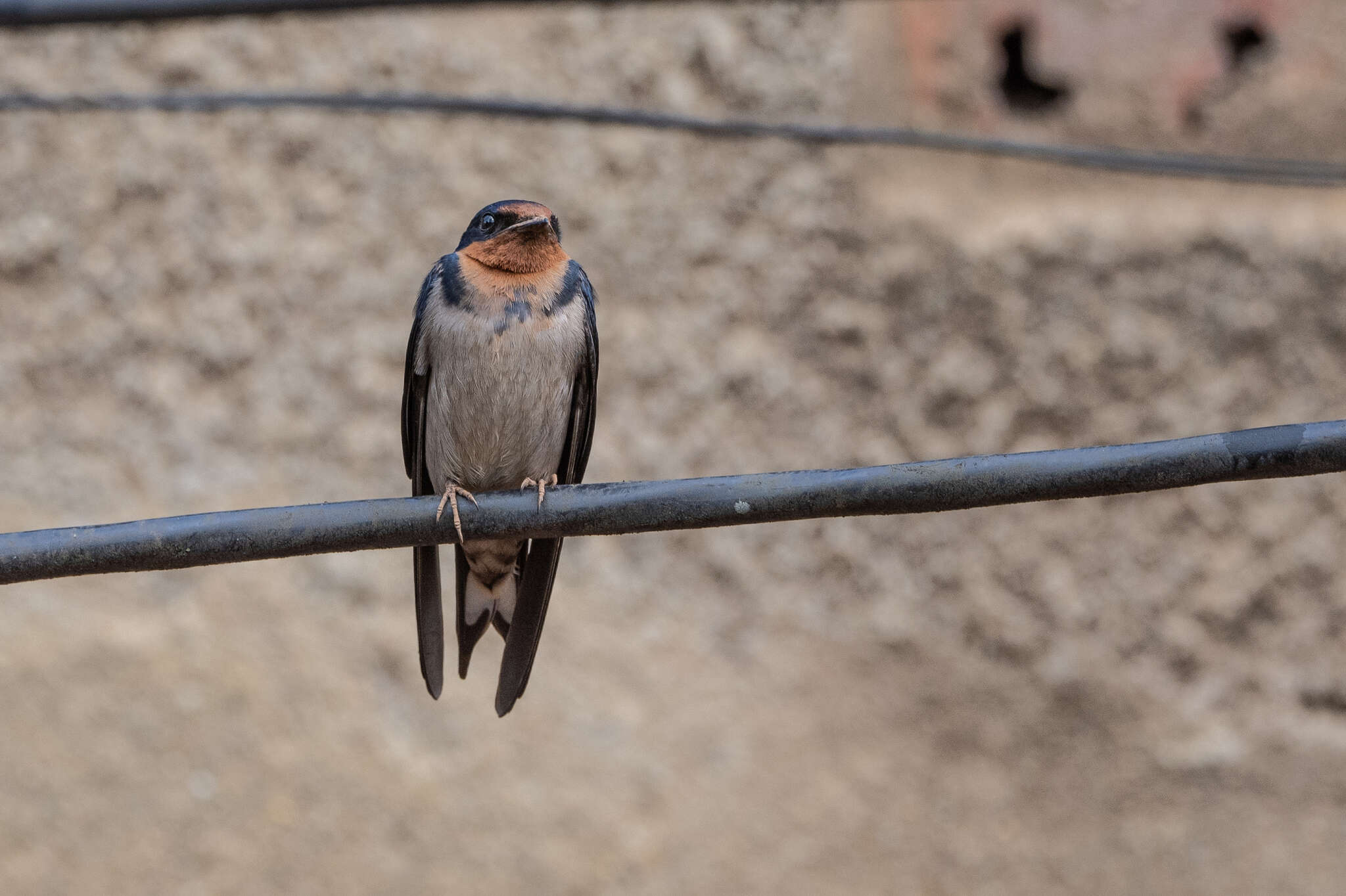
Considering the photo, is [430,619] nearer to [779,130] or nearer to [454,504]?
[454,504]

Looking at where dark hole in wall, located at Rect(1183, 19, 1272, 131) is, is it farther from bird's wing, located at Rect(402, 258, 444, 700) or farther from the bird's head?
bird's wing, located at Rect(402, 258, 444, 700)

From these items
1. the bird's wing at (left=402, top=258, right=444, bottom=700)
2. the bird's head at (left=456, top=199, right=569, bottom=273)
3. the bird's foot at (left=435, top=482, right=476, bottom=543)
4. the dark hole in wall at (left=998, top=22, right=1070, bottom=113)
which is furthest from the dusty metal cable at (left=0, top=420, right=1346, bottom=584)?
the dark hole in wall at (left=998, top=22, right=1070, bottom=113)

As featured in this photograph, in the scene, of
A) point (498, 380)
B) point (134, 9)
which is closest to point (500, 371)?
point (498, 380)

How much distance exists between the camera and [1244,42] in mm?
3963

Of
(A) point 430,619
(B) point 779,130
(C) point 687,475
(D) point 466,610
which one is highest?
(B) point 779,130

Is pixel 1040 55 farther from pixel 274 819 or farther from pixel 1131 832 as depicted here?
pixel 274 819

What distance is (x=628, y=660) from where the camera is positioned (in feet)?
11.8

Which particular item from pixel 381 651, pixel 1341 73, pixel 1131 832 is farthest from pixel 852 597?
pixel 1341 73

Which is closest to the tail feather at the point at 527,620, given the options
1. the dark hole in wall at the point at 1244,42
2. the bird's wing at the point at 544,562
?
the bird's wing at the point at 544,562

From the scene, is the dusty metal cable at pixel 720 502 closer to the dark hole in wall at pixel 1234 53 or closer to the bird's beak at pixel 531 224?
the bird's beak at pixel 531 224

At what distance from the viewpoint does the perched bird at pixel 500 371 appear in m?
2.45

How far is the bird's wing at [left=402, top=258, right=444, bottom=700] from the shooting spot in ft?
7.24

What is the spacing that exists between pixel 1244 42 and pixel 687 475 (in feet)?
6.47

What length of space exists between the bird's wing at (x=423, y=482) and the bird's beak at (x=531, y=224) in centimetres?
15
